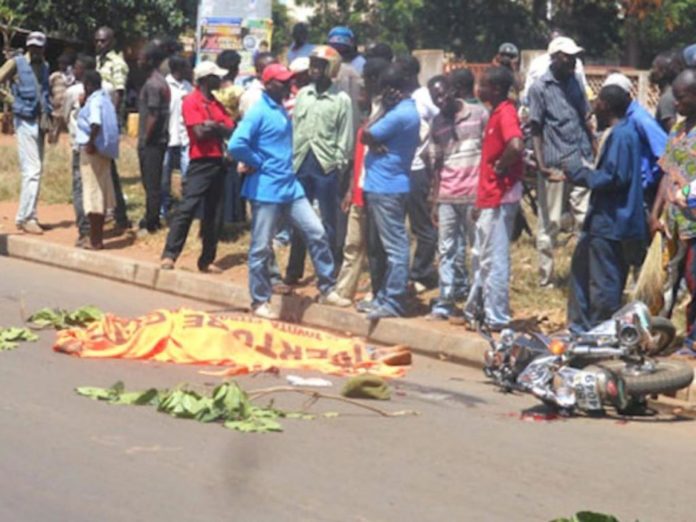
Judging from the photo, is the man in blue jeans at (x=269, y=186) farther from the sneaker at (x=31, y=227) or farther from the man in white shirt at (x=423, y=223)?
the sneaker at (x=31, y=227)

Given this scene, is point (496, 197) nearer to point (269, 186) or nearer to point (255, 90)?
point (269, 186)

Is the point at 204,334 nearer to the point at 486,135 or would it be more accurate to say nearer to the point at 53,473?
the point at 486,135

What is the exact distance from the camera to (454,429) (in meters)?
8.62

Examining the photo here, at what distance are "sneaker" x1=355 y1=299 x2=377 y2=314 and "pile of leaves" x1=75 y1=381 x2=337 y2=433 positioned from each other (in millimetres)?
3337

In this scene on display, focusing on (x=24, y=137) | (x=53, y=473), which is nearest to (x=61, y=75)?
(x=24, y=137)

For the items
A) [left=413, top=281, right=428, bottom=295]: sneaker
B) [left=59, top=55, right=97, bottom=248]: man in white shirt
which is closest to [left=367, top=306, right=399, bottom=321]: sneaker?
[left=413, top=281, right=428, bottom=295]: sneaker

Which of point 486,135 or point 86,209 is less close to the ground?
point 486,135

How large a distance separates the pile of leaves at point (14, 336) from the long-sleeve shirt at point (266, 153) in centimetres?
223

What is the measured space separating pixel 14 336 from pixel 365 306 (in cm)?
288

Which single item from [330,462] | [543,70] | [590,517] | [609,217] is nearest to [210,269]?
[543,70]

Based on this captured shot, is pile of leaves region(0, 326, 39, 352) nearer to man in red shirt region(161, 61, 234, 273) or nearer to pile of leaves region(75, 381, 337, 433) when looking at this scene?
pile of leaves region(75, 381, 337, 433)

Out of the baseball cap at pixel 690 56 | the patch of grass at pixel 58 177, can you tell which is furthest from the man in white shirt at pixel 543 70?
the patch of grass at pixel 58 177

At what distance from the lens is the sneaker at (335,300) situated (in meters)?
12.5

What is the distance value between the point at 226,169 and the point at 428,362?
3.85m
